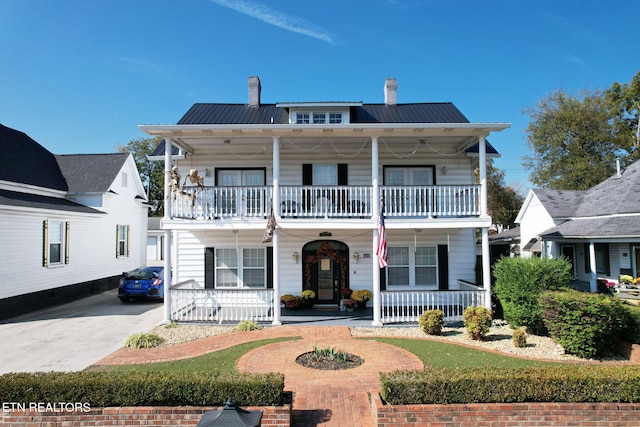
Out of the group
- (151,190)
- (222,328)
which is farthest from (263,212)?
(151,190)

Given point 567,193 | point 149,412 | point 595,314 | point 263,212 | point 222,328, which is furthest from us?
point 567,193

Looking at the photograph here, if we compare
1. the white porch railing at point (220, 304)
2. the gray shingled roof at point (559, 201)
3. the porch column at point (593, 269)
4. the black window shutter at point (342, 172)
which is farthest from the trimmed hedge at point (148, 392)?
the gray shingled roof at point (559, 201)

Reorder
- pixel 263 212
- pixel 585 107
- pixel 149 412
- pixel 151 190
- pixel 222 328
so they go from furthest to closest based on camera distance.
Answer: pixel 151 190, pixel 585 107, pixel 263 212, pixel 222 328, pixel 149 412

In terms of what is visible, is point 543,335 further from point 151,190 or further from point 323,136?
point 151,190

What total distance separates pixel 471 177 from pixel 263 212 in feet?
26.5

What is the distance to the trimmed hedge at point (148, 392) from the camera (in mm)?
4996

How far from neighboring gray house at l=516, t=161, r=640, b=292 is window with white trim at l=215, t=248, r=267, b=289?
14929mm

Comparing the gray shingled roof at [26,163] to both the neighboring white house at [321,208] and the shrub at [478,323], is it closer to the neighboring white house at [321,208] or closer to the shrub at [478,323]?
the neighboring white house at [321,208]

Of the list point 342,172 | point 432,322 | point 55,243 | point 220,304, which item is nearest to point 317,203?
point 342,172

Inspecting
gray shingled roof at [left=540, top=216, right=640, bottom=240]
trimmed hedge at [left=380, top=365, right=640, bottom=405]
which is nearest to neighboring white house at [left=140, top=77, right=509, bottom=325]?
trimmed hedge at [left=380, top=365, right=640, bottom=405]

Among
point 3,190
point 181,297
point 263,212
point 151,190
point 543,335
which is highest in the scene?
point 151,190

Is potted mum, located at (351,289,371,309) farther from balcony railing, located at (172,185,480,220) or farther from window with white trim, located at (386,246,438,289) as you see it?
balcony railing, located at (172,185,480,220)

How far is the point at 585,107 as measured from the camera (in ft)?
109

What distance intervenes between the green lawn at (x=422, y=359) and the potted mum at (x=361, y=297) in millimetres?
3698
